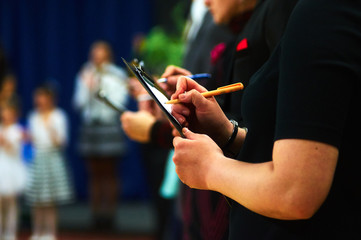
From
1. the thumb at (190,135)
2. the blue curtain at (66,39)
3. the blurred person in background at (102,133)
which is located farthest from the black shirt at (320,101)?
the blue curtain at (66,39)

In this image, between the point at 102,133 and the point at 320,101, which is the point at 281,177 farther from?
the point at 102,133

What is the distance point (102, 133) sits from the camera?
4.98 m

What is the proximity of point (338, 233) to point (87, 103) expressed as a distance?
4555 millimetres

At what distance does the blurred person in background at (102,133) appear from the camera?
16.4 feet

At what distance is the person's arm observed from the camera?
0.76m

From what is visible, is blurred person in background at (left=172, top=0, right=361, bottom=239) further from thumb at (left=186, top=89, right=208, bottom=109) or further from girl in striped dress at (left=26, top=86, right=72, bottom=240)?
girl in striped dress at (left=26, top=86, right=72, bottom=240)

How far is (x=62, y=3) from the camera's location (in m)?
6.51

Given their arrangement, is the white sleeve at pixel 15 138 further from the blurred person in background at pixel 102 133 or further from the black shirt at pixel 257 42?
the black shirt at pixel 257 42

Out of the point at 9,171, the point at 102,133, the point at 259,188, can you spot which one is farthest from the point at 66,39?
the point at 259,188

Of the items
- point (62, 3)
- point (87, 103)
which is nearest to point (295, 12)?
point (87, 103)

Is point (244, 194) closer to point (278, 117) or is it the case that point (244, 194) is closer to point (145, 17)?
point (278, 117)

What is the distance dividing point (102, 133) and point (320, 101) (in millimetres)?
4307

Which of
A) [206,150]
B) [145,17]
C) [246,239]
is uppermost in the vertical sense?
[145,17]

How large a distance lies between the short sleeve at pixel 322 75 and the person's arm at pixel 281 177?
0.02 meters
